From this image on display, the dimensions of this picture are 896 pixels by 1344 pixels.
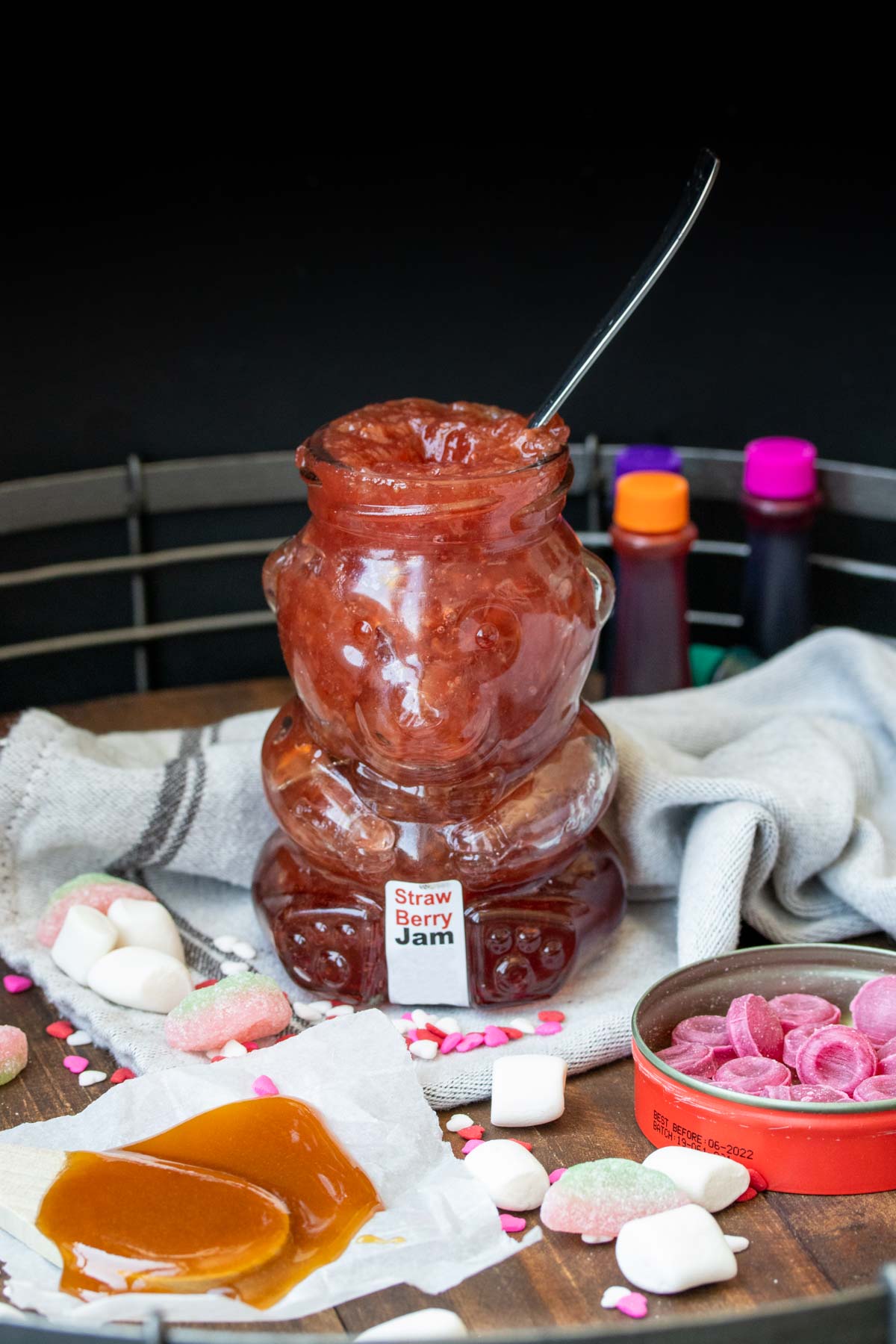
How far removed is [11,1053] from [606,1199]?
33 cm

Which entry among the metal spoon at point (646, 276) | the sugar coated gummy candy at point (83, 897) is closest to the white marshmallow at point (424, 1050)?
the sugar coated gummy candy at point (83, 897)

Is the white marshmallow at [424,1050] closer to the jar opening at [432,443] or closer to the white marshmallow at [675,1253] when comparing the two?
the white marshmallow at [675,1253]

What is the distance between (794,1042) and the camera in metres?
0.76

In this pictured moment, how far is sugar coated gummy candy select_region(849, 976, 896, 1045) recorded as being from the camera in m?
0.77

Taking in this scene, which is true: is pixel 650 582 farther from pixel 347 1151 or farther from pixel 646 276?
pixel 347 1151

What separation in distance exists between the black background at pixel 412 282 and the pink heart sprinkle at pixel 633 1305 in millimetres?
808

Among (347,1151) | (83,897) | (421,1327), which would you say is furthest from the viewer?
(83,897)

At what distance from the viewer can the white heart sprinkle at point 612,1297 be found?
62 cm

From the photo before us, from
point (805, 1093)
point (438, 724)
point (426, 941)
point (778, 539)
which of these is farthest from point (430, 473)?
point (778, 539)

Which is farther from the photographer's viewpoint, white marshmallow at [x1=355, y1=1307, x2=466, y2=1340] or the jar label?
the jar label

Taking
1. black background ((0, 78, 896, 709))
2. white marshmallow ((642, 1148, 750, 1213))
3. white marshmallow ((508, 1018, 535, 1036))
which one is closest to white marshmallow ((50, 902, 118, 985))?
white marshmallow ((508, 1018, 535, 1036))

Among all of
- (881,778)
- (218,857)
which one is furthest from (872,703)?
(218,857)

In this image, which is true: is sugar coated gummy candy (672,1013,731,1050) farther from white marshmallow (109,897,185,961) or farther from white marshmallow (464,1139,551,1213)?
white marshmallow (109,897,185,961)

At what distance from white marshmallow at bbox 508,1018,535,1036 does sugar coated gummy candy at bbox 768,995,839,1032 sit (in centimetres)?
13
